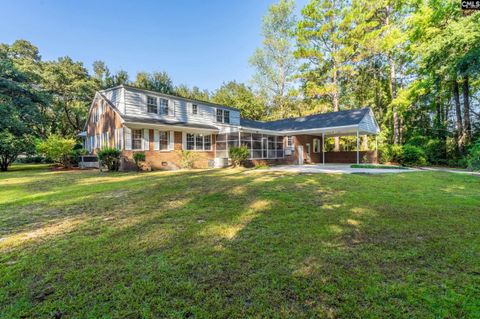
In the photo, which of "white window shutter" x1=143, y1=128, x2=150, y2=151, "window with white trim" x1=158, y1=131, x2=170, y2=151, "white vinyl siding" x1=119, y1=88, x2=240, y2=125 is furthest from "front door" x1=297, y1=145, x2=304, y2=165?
"white window shutter" x1=143, y1=128, x2=150, y2=151

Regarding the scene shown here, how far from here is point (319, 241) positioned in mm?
3406

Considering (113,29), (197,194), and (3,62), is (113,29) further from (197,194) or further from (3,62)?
(197,194)

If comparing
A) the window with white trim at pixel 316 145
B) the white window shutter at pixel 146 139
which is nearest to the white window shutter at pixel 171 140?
the white window shutter at pixel 146 139

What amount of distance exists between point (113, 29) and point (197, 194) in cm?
2038

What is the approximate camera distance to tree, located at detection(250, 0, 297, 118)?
94.3ft

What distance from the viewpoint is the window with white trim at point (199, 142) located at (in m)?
18.1

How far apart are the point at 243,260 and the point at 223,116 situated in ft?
64.7

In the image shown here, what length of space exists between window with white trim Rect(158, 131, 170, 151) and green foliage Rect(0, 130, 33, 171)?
10313mm

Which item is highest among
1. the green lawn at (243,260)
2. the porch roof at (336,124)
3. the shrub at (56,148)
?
the porch roof at (336,124)

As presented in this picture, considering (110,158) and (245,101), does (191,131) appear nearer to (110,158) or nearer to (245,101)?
(110,158)

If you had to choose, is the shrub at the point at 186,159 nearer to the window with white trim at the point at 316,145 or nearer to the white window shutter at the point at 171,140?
the white window shutter at the point at 171,140

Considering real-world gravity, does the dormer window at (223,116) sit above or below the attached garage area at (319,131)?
above

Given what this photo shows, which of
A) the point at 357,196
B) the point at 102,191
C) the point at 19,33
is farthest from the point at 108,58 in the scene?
the point at 357,196

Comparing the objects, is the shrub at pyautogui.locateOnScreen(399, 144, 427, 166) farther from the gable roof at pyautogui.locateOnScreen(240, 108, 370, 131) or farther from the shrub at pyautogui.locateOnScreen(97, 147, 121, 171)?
the shrub at pyautogui.locateOnScreen(97, 147, 121, 171)
